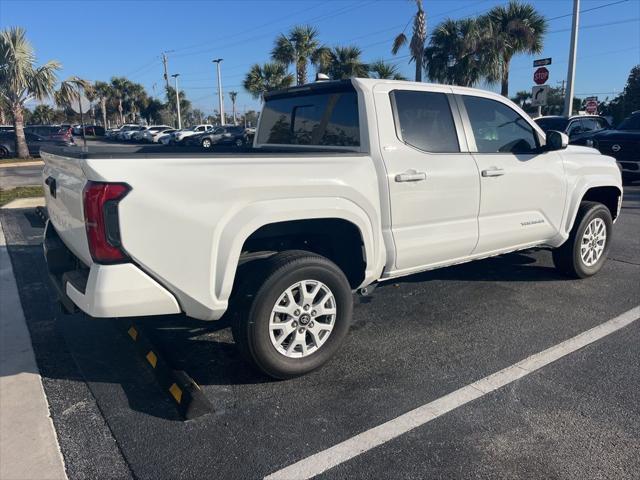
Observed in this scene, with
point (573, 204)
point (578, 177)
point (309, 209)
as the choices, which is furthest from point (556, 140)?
point (309, 209)

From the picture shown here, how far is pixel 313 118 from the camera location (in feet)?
13.8

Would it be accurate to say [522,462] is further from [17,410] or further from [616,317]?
[17,410]

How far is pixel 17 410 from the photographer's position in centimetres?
303

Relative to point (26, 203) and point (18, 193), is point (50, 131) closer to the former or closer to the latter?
point (18, 193)

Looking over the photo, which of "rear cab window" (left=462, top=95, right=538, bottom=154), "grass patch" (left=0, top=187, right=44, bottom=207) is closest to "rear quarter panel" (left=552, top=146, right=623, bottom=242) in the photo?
"rear cab window" (left=462, top=95, right=538, bottom=154)

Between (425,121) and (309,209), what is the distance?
1355 millimetres

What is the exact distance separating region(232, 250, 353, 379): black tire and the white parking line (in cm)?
70

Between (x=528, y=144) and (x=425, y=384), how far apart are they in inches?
101

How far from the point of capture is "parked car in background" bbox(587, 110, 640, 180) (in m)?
11.9

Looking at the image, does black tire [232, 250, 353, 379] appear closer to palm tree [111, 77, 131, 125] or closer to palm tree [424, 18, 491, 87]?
palm tree [424, 18, 491, 87]

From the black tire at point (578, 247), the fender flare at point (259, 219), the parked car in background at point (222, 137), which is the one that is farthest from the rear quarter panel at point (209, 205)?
the parked car in background at point (222, 137)

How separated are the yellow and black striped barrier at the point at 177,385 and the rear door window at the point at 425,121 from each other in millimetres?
2194

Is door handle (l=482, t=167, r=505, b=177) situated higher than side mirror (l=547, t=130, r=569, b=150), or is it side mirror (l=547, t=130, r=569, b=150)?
side mirror (l=547, t=130, r=569, b=150)

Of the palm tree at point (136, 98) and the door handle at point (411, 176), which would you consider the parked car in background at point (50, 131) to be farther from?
the palm tree at point (136, 98)
